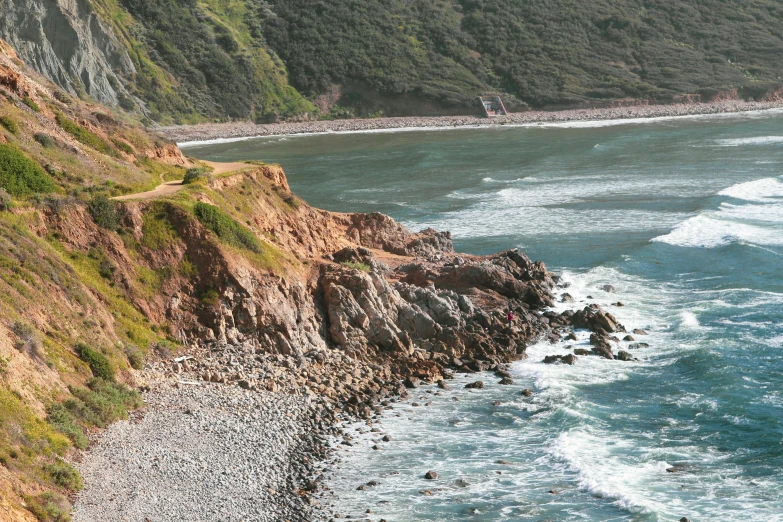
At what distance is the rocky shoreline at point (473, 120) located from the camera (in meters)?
129

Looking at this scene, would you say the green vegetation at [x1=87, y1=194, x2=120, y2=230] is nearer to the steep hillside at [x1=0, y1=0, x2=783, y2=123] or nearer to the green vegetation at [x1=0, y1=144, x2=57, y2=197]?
the green vegetation at [x1=0, y1=144, x2=57, y2=197]

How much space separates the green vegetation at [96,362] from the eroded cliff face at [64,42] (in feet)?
300

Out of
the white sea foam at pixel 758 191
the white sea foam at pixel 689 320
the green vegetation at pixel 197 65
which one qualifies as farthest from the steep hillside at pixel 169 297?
the green vegetation at pixel 197 65

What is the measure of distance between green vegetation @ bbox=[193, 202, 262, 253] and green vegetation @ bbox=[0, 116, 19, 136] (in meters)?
7.50

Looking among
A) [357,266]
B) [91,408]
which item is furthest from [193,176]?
[91,408]

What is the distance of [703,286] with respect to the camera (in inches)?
1786

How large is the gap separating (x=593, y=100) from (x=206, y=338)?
11915cm

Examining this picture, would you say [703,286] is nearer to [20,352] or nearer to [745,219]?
[745,219]

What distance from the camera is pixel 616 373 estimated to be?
114ft

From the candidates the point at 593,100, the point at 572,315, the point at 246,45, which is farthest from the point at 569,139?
the point at 572,315

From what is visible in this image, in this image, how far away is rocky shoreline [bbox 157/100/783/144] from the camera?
129 m

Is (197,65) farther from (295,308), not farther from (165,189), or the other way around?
(295,308)

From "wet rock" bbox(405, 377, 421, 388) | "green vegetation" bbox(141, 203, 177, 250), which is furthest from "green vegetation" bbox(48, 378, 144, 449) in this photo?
"wet rock" bbox(405, 377, 421, 388)

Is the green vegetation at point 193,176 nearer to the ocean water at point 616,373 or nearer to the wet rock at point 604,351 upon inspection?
the ocean water at point 616,373
